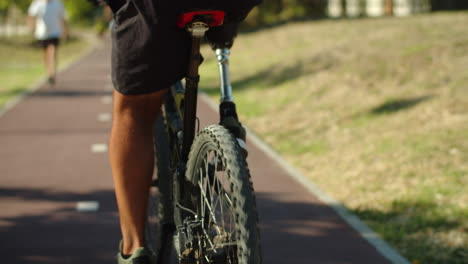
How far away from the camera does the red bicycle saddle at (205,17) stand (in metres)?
2.47

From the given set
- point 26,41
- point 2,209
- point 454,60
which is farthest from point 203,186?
point 26,41

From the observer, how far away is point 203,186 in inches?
102

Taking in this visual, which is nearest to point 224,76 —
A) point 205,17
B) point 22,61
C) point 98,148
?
point 205,17

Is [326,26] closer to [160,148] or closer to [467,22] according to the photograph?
[467,22]

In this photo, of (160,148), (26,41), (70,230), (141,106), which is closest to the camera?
(141,106)

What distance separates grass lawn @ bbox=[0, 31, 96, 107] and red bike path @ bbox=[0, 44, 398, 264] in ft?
13.2

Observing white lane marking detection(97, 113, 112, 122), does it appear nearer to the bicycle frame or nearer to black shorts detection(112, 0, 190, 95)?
the bicycle frame

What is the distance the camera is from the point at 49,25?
14.2 meters

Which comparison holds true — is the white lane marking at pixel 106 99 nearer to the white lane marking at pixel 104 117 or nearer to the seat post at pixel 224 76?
the white lane marking at pixel 104 117

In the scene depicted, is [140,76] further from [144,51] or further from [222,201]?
[222,201]

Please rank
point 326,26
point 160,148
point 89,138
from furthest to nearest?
point 326,26, point 89,138, point 160,148

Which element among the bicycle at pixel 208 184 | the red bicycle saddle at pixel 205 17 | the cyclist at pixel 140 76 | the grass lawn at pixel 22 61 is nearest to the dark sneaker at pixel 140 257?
the cyclist at pixel 140 76

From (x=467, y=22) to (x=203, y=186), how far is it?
1418 cm

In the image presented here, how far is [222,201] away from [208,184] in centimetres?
11
